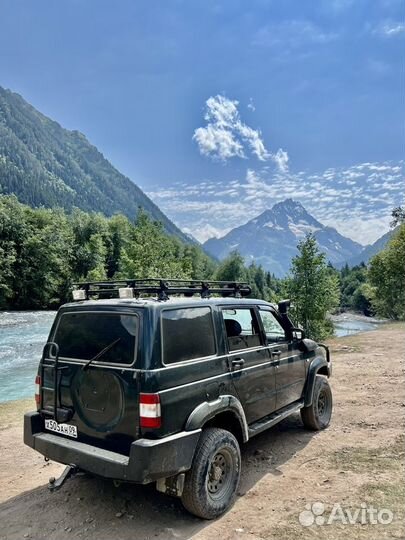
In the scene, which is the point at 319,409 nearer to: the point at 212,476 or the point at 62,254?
the point at 212,476

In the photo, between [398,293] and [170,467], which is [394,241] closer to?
[398,293]

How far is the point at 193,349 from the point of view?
13.3 feet

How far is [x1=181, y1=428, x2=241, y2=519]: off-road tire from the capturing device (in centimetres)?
370

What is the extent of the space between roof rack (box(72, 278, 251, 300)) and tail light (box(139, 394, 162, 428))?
1.01m

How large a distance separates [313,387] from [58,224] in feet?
204

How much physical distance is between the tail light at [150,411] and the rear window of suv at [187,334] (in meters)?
0.36

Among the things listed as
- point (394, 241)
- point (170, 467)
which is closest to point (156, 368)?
point (170, 467)

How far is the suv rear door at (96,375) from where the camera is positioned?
362 centimetres

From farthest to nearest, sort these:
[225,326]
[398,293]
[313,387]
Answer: [398,293] < [313,387] < [225,326]

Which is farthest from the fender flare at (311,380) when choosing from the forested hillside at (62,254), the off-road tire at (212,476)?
the forested hillside at (62,254)

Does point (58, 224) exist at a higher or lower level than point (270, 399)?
higher

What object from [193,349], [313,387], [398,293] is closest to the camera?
[193,349]

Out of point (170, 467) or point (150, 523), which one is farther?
point (150, 523)

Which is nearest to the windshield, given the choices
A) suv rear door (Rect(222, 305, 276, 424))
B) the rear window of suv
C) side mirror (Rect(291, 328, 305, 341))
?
the rear window of suv
